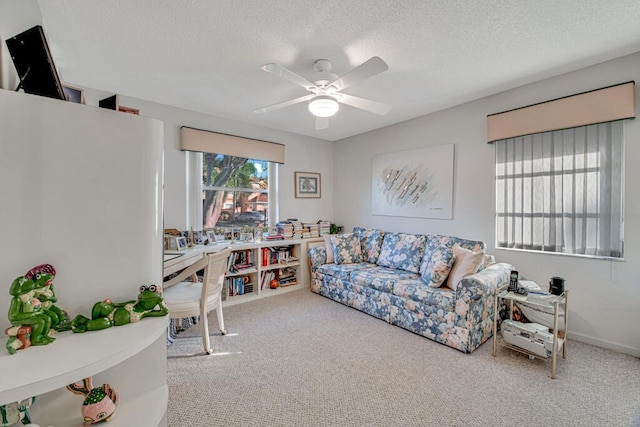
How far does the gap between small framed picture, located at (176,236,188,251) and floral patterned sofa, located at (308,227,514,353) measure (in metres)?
1.68

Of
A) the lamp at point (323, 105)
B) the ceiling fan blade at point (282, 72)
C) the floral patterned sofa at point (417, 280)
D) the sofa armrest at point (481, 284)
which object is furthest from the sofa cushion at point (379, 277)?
the ceiling fan blade at point (282, 72)

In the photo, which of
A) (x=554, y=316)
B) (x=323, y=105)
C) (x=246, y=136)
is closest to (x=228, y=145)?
(x=246, y=136)

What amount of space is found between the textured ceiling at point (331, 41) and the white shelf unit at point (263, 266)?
197 centimetres

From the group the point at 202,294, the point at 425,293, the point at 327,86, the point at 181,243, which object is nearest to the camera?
the point at 327,86

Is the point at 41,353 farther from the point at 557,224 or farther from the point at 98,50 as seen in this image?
the point at 557,224

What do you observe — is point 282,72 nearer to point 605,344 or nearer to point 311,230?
point 311,230

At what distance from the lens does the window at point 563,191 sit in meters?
2.27

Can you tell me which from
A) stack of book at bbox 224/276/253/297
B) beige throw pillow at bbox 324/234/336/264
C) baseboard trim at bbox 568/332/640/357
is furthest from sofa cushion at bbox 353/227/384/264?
baseboard trim at bbox 568/332/640/357

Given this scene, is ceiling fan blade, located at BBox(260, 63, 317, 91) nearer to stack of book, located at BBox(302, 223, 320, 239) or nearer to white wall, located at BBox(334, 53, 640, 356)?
white wall, located at BBox(334, 53, 640, 356)

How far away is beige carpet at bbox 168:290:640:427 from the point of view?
159cm

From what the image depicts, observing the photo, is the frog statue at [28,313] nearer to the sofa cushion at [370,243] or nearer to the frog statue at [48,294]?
the frog statue at [48,294]

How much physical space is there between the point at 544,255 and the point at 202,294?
10.8ft

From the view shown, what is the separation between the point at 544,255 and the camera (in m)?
2.63

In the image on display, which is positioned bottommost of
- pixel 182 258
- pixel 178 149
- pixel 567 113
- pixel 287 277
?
pixel 287 277
